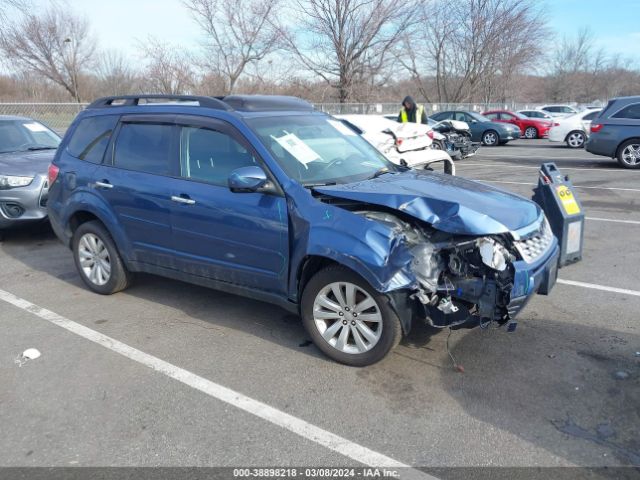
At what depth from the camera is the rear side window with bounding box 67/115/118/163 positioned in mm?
5328

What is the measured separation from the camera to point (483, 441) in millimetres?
3027

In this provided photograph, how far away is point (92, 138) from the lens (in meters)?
5.47

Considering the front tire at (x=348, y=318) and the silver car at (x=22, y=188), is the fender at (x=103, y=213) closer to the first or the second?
the front tire at (x=348, y=318)

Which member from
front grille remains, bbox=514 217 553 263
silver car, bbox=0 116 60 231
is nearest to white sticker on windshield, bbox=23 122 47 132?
silver car, bbox=0 116 60 231

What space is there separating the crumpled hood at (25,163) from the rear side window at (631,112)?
1267 cm

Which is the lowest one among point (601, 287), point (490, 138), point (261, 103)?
point (601, 287)

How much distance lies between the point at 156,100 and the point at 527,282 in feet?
12.7

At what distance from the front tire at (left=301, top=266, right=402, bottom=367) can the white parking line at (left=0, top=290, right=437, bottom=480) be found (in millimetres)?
712

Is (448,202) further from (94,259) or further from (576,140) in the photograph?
(576,140)

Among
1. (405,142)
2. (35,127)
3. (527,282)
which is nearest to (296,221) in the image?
(527,282)

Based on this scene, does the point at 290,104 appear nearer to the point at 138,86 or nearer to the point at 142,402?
the point at 142,402

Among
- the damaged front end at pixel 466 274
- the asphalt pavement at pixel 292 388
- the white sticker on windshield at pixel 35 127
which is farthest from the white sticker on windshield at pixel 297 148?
the white sticker on windshield at pixel 35 127

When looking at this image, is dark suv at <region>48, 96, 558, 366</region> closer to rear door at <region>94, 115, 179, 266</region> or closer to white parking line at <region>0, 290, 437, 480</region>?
rear door at <region>94, 115, 179, 266</region>

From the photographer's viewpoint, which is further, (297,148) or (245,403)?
(297,148)
